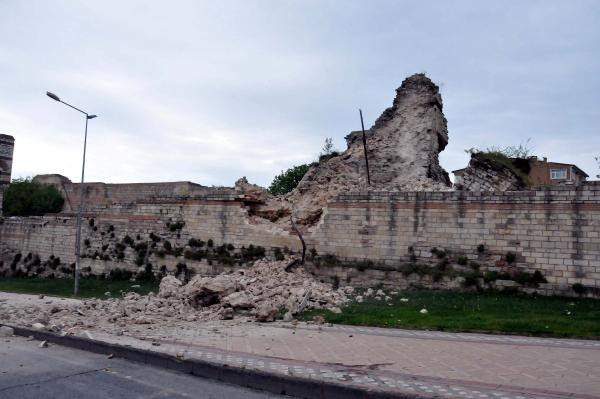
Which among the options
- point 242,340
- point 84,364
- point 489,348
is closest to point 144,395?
point 84,364

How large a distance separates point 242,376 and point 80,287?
551 inches

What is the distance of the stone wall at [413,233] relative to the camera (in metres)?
12.1

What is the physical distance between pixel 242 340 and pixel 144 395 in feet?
9.46

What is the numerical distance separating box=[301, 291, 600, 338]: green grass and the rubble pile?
529 cm

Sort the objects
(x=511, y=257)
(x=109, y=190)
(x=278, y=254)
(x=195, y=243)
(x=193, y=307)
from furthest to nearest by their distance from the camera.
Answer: (x=109, y=190) → (x=195, y=243) → (x=278, y=254) → (x=511, y=257) → (x=193, y=307)

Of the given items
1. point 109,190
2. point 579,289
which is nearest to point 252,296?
point 579,289

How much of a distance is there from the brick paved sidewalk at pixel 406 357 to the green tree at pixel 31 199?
93.8 feet

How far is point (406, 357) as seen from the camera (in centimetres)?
680

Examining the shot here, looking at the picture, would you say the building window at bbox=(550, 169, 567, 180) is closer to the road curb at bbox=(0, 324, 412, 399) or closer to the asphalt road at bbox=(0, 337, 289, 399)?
the road curb at bbox=(0, 324, 412, 399)

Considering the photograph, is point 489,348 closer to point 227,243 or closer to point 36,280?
point 227,243

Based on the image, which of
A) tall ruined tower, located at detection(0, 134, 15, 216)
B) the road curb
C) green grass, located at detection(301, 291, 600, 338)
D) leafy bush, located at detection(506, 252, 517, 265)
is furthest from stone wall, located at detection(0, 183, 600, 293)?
tall ruined tower, located at detection(0, 134, 15, 216)

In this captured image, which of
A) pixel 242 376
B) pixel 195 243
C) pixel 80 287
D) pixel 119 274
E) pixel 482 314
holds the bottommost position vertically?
pixel 80 287

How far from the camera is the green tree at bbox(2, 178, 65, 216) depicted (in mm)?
33812

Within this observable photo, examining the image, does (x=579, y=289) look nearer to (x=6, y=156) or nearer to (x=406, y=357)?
(x=406, y=357)
